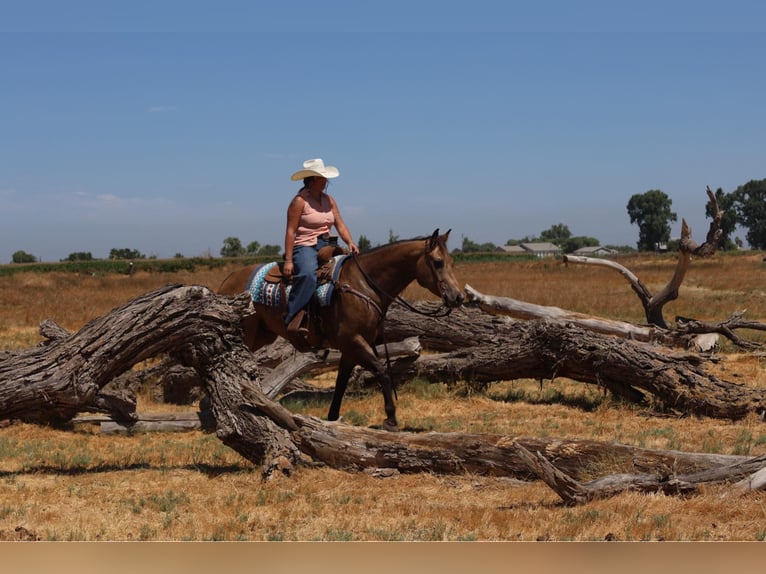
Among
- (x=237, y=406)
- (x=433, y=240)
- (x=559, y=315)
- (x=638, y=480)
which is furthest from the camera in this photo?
(x=559, y=315)

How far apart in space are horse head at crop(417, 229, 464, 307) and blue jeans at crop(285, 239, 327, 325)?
4.27 ft

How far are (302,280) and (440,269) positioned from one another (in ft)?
5.17

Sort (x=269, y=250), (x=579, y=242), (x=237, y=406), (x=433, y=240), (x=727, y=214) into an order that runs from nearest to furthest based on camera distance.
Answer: (x=237, y=406) < (x=433, y=240) < (x=269, y=250) < (x=727, y=214) < (x=579, y=242)

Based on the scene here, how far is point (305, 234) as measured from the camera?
9312 mm

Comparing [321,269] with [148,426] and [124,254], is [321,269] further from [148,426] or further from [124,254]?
[124,254]

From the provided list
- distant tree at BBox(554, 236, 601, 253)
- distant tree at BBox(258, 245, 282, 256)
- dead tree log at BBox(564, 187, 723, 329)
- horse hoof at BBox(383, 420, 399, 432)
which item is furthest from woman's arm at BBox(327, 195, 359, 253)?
distant tree at BBox(554, 236, 601, 253)

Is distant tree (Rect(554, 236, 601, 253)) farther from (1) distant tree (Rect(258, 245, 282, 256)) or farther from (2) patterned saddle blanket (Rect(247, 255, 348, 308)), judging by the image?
(2) patterned saddle blanket (Rect(247, 255, 348, 308))

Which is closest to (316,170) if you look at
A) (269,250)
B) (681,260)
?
(681,260)

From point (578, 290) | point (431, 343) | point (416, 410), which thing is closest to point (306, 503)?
point (416, 410)

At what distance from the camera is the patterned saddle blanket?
9.14 m

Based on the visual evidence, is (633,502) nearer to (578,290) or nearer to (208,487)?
(208,487)

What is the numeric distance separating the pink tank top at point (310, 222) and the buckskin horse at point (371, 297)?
0.51 meters

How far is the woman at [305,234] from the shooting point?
908 centimetres

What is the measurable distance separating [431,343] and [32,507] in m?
7.93
